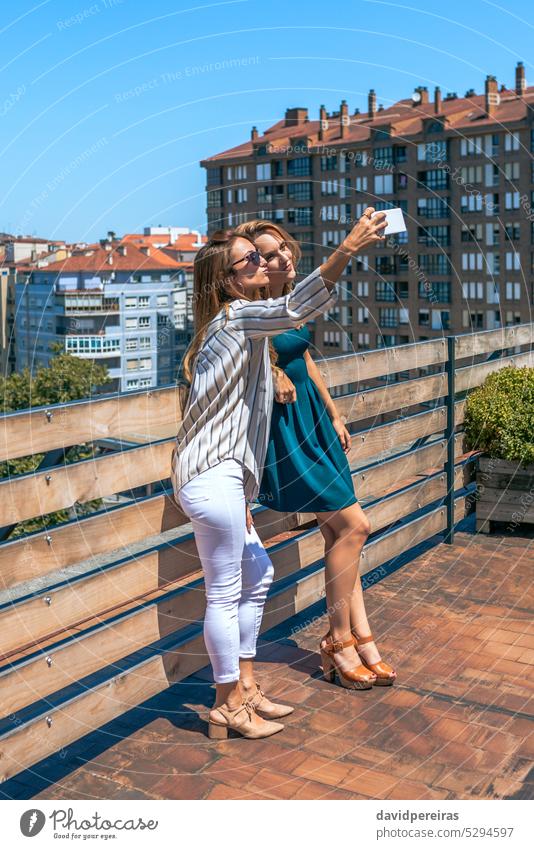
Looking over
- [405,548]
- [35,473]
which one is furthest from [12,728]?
[405,548]

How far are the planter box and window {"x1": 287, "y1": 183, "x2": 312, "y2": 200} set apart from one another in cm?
7238

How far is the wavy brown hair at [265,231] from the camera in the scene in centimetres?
369

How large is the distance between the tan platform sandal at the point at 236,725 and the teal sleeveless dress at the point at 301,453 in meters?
Result: 0.79

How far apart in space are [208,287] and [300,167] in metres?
75.3

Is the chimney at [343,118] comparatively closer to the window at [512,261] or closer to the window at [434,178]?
the window at [434,178]

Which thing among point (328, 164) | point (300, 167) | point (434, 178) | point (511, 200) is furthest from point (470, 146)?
point (300, 167)

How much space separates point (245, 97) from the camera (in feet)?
15.5

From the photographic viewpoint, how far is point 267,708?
3803mm

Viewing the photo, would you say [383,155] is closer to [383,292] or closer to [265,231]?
[383,292]

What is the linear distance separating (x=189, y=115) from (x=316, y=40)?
94cm

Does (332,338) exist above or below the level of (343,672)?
above

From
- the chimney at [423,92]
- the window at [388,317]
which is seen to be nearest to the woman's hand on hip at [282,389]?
the window at [388,317]

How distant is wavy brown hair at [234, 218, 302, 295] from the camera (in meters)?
3.69

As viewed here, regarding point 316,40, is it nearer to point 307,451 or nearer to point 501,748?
point 307,451
